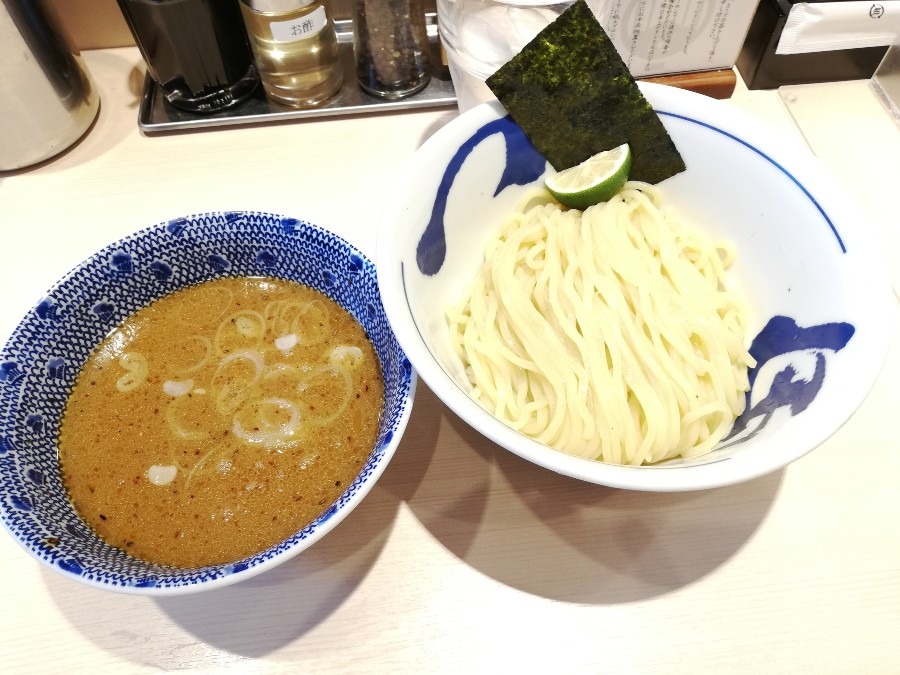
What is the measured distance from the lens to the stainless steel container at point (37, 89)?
4.64 ft

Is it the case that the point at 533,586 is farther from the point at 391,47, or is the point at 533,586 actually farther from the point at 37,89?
the point at 37,89

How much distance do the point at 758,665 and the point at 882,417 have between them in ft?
1.84

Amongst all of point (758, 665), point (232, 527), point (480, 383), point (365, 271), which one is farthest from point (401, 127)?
point (758, 665)

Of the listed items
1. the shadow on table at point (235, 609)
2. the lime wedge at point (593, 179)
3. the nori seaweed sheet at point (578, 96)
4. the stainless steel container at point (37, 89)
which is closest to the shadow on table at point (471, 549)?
the shadow on table at point (235, 609)

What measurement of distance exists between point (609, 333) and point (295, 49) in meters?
1.12

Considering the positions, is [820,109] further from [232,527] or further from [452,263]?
[232,527]

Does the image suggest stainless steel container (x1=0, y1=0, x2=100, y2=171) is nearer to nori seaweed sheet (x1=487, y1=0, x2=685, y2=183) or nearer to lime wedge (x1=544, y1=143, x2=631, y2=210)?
nori seaweed sheet (x1=487, y1=0, x2=685, y2=183)

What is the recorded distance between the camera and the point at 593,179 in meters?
1.21

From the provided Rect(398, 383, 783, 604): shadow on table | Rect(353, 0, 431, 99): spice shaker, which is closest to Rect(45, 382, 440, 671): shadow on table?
Rect(398, 383, 783, 604): shadow on table

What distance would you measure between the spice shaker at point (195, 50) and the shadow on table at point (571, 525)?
45.9 inches

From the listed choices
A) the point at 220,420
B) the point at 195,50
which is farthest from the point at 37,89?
the point at 220,420

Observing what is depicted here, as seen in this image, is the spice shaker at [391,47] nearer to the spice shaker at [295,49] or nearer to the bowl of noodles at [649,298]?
the spice shaker at [295,49]

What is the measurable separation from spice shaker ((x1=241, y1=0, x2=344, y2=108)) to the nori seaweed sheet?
61 cm

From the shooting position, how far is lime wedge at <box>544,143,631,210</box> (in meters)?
1.21
